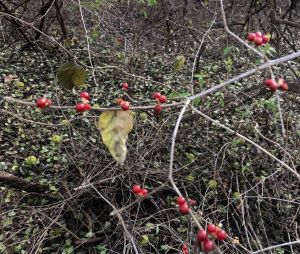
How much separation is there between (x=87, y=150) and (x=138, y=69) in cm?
165

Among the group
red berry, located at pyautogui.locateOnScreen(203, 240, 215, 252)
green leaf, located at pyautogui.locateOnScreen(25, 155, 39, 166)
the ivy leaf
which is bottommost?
green leaf, located at pyautogui.locateOnScreen(25, 155, 39, 166)

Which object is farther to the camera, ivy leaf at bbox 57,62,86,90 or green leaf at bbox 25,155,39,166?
green leaf at bbox 25,155,39,166

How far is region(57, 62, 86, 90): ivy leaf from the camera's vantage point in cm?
180

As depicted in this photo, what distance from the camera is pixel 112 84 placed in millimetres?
3928

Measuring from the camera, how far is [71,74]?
5.97 ft

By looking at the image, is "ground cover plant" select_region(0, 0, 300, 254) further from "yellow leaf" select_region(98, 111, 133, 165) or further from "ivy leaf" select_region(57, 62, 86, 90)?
"yellow leaf" select_region(98, 111, 133, 165)

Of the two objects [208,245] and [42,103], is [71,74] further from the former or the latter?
[208,245]

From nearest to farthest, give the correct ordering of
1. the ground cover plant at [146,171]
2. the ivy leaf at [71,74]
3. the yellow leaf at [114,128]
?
the yellow leaf at [114,128] < the ivy leaf at [71,74] < the ground cover plant at [146,171]

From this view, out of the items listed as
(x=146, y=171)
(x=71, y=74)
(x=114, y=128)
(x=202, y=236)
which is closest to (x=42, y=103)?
(x=114, y=128)

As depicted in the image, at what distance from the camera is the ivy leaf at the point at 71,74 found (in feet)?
5.90

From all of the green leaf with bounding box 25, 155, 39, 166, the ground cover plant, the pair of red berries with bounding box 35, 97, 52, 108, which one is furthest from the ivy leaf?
the green leaf with bounding box 25, 155, 39, 166

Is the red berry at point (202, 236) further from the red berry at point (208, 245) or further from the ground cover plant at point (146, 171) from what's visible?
the ground cover plant at point (146, 171)

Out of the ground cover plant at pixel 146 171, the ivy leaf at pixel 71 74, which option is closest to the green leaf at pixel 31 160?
the ground cover plant at pixel 146 171

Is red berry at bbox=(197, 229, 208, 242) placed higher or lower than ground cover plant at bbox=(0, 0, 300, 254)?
higher
